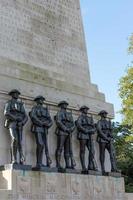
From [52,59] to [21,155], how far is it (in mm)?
5294

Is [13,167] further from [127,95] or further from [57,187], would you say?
[127,95]

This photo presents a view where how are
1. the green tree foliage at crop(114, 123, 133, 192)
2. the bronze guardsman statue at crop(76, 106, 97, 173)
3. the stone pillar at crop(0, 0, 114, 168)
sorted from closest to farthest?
the stone pillar at crop(0, 0, 114, 168) → the bronze guardsman statue at crop(76, 106, 97, 173) → the green tree foliage at crop(114, 123, 133, 192)

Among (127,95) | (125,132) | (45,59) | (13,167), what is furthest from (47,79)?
(125,132)

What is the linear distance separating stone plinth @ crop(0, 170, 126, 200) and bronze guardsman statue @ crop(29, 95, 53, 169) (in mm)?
757

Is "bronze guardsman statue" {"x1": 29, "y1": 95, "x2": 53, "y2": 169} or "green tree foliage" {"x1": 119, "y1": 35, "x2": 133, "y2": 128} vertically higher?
"green tree foliage" {"x1": 119, "y1": 35, "x2": 133, "y2": 128}

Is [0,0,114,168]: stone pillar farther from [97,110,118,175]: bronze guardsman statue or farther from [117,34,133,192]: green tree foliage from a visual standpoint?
[117,34,133,192]: green tree foliage

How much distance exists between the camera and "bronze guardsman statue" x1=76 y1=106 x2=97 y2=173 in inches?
640

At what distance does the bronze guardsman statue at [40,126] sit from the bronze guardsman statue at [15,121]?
1.56ft

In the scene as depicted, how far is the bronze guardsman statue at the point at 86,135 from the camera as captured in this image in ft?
53.4

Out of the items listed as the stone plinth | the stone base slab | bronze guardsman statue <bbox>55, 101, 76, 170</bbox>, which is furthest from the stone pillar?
the stone plinth

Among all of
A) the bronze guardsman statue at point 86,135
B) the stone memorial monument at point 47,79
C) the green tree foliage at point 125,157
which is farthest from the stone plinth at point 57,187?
the green tree foliage at point 125,157

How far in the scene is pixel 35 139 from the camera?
15.2m

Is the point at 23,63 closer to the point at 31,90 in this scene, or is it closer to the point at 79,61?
the point at 31,90

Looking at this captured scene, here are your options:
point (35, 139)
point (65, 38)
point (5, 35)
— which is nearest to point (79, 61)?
point (65, 38)
